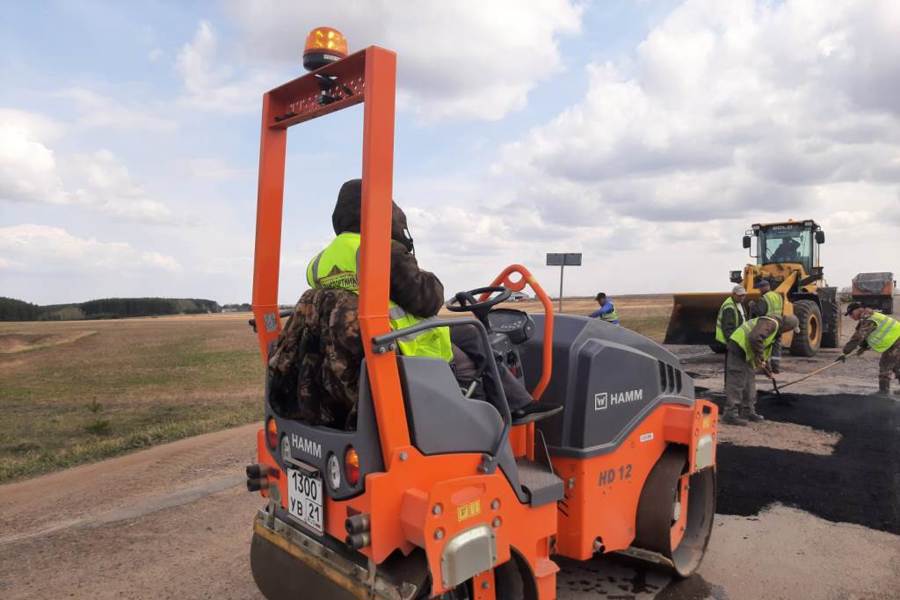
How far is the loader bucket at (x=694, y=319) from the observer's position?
1529 centimetres

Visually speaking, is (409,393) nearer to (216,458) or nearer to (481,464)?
(481,464)

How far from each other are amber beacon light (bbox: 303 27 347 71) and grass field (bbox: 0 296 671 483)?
3357 mm

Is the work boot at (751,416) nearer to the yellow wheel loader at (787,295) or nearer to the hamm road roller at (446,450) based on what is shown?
the hamm road roller at (446,450)

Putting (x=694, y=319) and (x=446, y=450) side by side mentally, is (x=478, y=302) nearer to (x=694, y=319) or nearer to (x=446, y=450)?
(x=446, y=450)

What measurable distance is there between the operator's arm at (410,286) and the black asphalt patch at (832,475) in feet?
12.0

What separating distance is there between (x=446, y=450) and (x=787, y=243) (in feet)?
57.6

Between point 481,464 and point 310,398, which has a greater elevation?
point 310,398

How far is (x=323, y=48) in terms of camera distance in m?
2.61

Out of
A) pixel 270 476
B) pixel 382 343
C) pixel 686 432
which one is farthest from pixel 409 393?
pixel 686 432

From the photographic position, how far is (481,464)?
8.70 feet

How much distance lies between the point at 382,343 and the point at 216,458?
5.14m

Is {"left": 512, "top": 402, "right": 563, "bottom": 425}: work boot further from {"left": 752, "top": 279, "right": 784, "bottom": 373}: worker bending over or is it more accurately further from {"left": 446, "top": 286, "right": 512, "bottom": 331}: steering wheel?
{"left": 752, "top": 279, "right": 784, "bottom": 373}: worker bending over

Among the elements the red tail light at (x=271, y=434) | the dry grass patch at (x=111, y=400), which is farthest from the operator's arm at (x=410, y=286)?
the dry grass patch at (x=111, y=400)

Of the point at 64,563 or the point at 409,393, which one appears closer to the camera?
the point at 409,393
